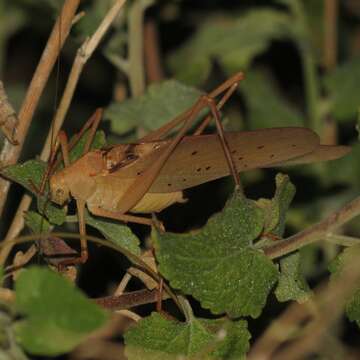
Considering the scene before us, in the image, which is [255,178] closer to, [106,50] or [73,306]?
[106,50]

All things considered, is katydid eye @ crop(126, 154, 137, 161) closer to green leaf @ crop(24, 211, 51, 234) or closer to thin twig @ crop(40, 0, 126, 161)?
thin twig @ crop(40, 0, 126, 161)

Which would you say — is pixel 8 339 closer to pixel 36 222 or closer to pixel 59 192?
pixel 36 222

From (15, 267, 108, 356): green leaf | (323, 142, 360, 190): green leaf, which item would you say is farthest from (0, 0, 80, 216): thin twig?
(323, 142, 360, 190): green leaf

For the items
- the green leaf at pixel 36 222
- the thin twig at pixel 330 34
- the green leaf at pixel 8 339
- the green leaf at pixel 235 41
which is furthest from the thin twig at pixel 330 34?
the green leaf at pixel 8 339

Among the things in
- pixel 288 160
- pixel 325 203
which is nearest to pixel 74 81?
pixel 288 160

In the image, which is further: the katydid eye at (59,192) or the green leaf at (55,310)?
the katydid eye at (59,192)

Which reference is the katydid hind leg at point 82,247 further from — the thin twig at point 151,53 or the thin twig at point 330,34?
the thin twig at point 330,34

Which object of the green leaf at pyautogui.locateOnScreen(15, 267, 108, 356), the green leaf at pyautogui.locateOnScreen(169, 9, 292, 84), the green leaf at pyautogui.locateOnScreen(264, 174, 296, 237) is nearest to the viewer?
the green leaf at pyautogui.locateOnScreen(15, 267, 108, 356)
